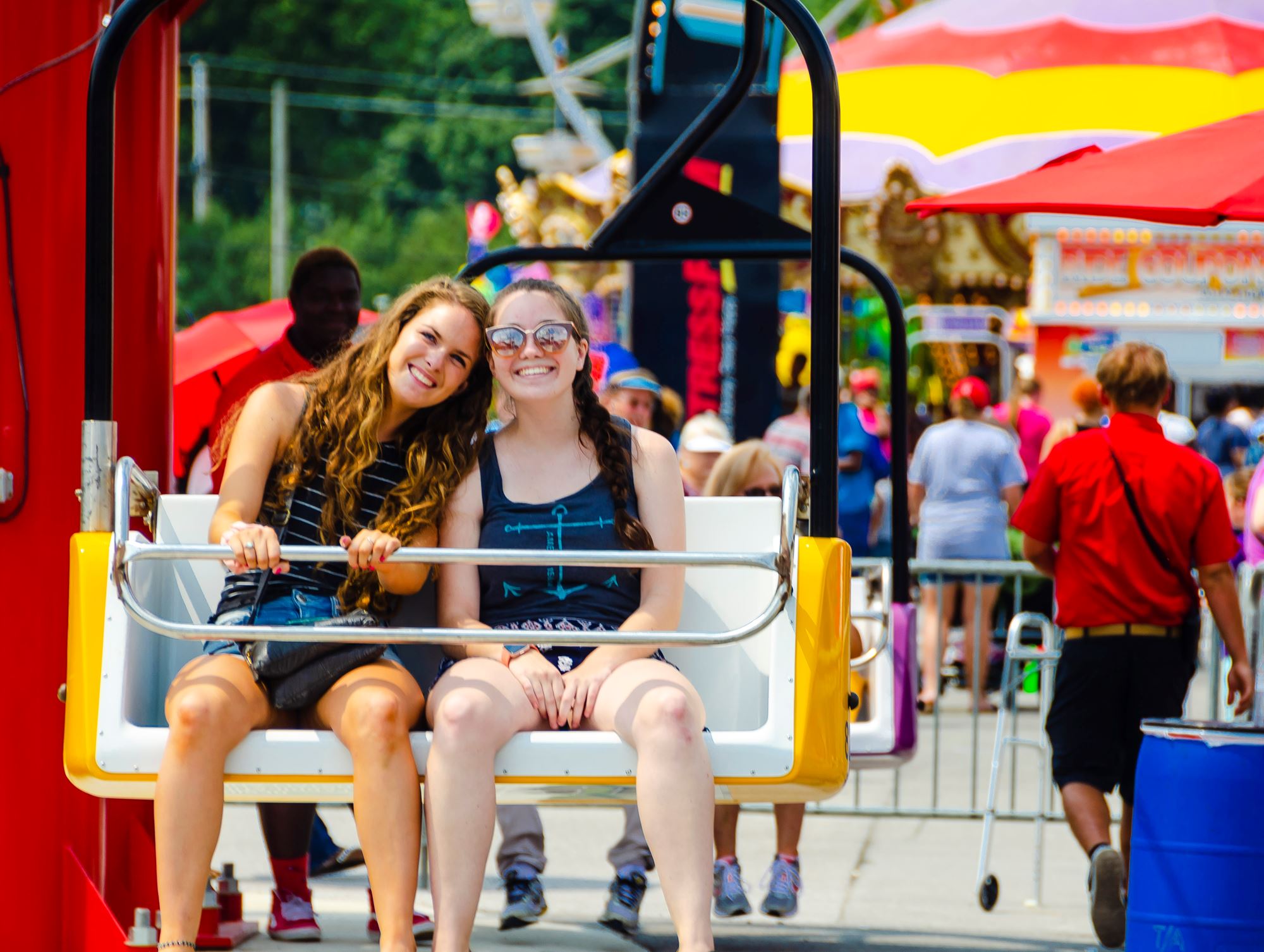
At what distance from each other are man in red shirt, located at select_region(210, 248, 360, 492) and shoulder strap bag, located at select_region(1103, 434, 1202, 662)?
2257 millimetres

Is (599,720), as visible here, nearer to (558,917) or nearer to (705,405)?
(558,917)

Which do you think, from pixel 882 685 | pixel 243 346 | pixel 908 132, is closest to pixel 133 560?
pixel 882 685

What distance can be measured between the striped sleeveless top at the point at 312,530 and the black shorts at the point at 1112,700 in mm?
2246

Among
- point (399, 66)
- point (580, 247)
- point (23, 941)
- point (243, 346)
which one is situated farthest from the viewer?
point (399, 66)

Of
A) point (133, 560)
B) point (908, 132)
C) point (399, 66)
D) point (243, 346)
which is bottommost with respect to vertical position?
point (133, 560)

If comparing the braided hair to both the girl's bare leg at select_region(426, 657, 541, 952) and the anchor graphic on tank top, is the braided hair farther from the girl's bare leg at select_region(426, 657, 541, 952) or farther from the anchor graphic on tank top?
the girl's bare leg at select_region(426, 657, 541, 952)

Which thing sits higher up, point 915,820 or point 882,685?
point 882,685

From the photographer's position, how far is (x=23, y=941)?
159 inches

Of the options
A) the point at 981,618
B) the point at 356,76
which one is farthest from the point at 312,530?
the point at 356,76

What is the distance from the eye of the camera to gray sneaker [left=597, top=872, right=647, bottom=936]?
16.1 feet

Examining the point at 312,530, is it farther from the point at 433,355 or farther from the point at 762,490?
the point at 762,490

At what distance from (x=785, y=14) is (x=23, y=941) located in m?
2.69

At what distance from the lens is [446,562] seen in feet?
10.8

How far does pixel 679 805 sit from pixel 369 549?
0.77 metres
